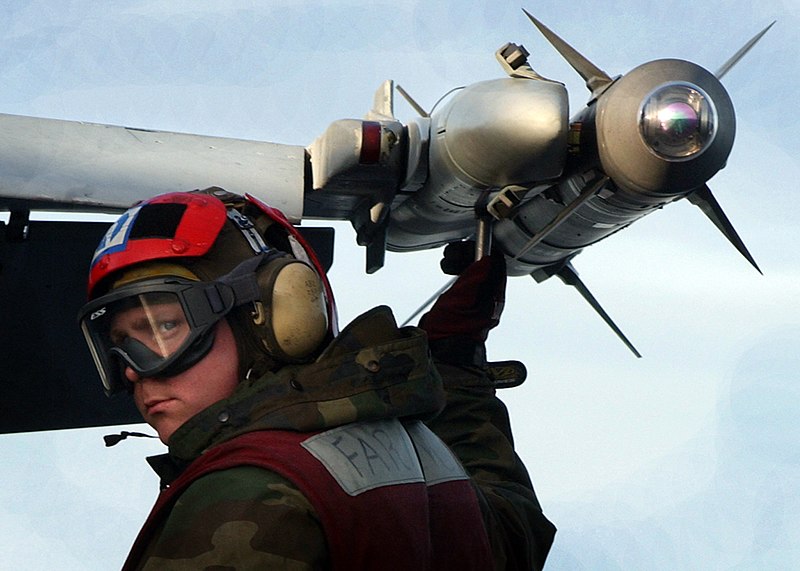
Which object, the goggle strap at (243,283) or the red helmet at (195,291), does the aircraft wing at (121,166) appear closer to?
the red helmet at (195,291)

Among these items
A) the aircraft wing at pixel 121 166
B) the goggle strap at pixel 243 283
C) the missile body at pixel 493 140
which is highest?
the aircraft wing at pixel 121 166

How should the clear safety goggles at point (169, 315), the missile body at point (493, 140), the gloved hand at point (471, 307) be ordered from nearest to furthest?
the clear safety goggles at point (169, 315) < the gloved hand at point (471, 307) < the missile body at point (493, 140)

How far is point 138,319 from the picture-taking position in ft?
9.13

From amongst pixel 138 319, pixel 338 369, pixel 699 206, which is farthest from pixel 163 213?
pixel 699 206

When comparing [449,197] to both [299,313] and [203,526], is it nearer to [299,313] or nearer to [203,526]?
[299,313]

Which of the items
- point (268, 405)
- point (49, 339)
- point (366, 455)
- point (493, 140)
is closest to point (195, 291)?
point (268, 405)

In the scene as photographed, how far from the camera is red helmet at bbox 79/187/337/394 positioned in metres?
2.71

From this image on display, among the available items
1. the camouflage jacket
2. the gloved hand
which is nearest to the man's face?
the camouflage jacket

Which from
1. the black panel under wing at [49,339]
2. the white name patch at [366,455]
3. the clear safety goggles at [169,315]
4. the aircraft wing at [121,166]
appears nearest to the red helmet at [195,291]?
the clear safety goggles at [169,315]

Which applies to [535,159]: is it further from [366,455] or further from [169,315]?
[366,455]

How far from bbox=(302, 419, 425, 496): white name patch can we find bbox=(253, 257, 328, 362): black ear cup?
307 millimetres

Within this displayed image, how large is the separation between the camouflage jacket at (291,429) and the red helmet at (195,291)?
154mm

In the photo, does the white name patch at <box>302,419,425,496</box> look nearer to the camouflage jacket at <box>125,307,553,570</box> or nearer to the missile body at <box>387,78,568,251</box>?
the camouflage jacket at <box>125,307,553,570</box>

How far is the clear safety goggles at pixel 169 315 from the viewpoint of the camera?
8.81ft
